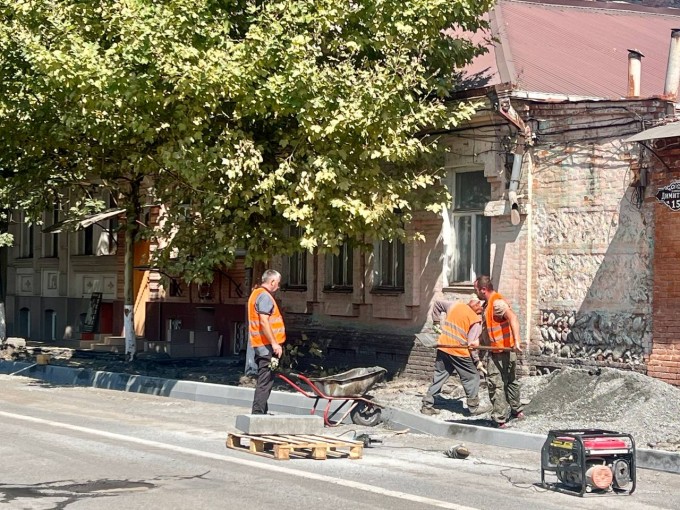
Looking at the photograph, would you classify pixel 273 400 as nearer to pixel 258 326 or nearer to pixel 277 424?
pixel 258 326

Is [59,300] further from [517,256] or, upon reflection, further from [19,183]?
[517,256]

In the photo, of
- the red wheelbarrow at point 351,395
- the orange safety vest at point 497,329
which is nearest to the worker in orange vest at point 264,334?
the red wheelbarrow at point 351,395

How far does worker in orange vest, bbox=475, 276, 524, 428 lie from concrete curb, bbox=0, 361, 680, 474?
0.51 meters

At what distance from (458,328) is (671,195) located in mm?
3448

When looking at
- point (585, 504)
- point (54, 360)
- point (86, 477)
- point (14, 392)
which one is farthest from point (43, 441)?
point (54, 360)

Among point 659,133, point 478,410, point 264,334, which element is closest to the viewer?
point 264,334

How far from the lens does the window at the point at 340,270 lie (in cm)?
2302

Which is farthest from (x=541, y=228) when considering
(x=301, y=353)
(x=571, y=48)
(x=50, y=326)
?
(x=50, y=326)

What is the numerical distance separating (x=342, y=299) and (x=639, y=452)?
432 inches

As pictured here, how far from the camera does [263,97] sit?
16969mm

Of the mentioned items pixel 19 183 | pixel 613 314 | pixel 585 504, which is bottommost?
pixel 585 504

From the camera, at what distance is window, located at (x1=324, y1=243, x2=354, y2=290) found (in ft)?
75.5

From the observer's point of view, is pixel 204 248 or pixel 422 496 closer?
pixel 422 496

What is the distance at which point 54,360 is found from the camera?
2594 centimetres
